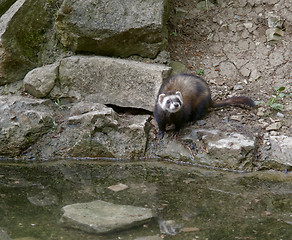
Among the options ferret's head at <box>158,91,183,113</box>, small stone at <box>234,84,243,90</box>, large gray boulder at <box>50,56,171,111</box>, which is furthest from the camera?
small stone at <box>234,84,243,90</box>

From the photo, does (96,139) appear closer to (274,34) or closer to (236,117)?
(236,117)

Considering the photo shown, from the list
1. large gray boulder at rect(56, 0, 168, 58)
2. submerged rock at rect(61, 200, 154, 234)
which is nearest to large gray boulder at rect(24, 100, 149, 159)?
large gray boulder at rect(56, 0, 168, 58)

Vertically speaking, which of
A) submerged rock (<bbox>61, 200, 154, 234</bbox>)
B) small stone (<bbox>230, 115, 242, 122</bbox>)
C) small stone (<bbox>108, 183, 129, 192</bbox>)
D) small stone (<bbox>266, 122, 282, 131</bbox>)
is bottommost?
small stone (<bbox>108, 183, 129, 192</bbox>)

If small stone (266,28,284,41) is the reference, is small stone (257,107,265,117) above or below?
below

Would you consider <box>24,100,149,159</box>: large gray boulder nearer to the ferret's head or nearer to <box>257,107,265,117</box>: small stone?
the ferret's head

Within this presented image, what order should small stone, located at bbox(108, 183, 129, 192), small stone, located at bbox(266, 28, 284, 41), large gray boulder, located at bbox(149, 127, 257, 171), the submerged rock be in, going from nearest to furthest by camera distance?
1. the submerged rock
2. small stone, located at bbox(108, 183, 129, 192)
3. large gray boulder, located at bbox(149, 127, 257, 171)
4. small stone, located at bbox(266, 28, 284, 41)

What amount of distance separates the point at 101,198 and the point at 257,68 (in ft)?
9.31

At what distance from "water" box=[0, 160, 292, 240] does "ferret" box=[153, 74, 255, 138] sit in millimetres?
531

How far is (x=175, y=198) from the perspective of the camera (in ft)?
11.6

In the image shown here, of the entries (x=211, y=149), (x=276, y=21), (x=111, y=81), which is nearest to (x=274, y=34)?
(x=276, y=21)

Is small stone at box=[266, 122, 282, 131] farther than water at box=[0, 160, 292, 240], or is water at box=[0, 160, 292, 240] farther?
small stone at box=[266, 122, 282, 131]

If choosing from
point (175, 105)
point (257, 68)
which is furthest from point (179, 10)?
point (175, 105)

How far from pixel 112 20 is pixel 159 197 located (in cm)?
237

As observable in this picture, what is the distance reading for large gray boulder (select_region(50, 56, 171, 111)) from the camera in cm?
489
